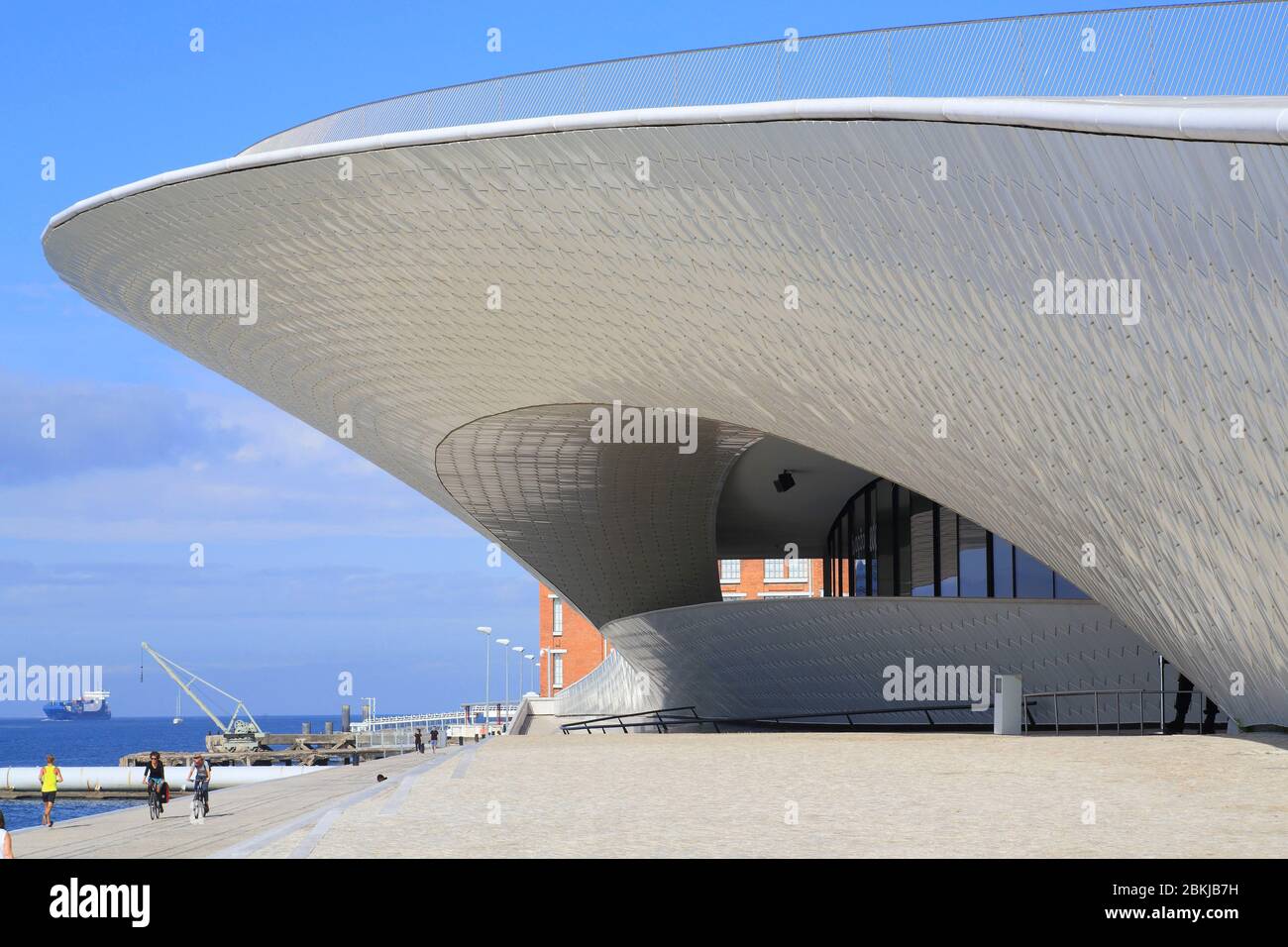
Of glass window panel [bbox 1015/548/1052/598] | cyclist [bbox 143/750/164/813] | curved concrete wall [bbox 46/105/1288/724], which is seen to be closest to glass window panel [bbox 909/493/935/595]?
glass window panel [bbox 1015/548/1052/598]

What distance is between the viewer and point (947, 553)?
27.1 m

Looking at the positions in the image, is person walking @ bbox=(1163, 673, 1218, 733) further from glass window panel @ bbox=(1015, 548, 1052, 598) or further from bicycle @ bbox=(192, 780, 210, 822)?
bicycle @ bbox=(192, 780, 210, 822)

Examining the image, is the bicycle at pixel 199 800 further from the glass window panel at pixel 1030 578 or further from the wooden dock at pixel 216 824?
the glass window panel at pixel 1030 578

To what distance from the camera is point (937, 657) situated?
2311 centimetres

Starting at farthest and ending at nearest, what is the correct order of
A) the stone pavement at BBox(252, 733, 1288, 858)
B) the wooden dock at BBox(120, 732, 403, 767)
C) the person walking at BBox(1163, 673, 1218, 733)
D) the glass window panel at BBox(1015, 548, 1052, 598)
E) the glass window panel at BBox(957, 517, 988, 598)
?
the wooden dock at BBox(120, 732, 403, 767) < the glass window panel at BBox(957, 517, 988, 598) < the glass window panel at BBox(1015, 548, 1052, 598) < the person walking at BBox(1163, 673, 1218, 733) < the stone pavement at BBox(252, 733, 1288, 858)

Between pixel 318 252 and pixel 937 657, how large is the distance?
40.4ft

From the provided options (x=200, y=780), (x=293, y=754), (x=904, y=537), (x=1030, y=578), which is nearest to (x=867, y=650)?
(x=1030, y=578)

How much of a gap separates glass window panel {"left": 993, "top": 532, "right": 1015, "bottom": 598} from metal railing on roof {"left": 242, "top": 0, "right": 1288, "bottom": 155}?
1181cm

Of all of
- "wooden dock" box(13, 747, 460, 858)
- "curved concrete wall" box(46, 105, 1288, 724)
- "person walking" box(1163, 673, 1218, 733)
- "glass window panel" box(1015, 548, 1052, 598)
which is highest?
"curved concrete wall" box(46, 105, 1288, 724)

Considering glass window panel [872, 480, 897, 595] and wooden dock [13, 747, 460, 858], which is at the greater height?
glass window panel [872, 480, 897, 595]

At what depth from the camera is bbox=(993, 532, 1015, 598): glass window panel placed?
2412 centimetres
